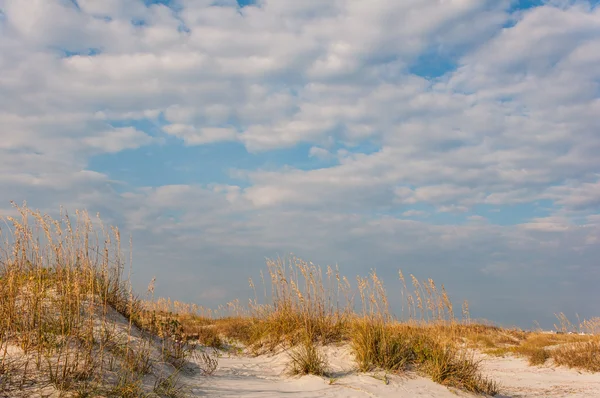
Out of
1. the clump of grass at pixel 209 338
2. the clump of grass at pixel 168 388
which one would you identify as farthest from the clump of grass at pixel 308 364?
the clump of grass at pixel 209 338

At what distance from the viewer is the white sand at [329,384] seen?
6.37m

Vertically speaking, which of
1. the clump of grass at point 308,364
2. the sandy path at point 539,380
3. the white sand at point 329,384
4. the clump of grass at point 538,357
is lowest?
the sandy path at point 539,380

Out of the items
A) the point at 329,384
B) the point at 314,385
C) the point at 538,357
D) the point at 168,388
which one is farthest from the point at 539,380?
the point at 168,388

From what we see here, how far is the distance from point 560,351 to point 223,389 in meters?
10.5

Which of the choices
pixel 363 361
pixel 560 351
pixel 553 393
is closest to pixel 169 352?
pixel 363 361

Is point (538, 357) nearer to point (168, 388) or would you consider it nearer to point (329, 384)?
point (329, 384)

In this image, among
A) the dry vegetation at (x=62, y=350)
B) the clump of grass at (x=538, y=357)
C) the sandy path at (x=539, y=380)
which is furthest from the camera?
the clump of grass at (x=538, y=357)

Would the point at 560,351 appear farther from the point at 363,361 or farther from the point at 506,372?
the point at 363,361

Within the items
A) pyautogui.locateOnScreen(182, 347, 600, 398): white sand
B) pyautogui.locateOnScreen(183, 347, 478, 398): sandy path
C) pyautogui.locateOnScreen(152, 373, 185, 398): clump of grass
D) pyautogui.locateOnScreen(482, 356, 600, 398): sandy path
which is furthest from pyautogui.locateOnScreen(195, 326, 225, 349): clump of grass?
pyautogui.locateOnScreen(482, 356, 600, 398): sandy path

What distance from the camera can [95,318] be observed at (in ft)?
23.7

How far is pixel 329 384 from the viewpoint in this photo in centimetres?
679

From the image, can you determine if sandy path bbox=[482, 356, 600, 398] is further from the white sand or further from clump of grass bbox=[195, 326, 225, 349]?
clump of grass bbox=[195, 326, 225, 349]

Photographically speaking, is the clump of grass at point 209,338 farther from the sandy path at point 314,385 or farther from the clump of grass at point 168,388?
the clump of grass at point 168,388

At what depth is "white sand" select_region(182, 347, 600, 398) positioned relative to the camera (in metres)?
6.37
